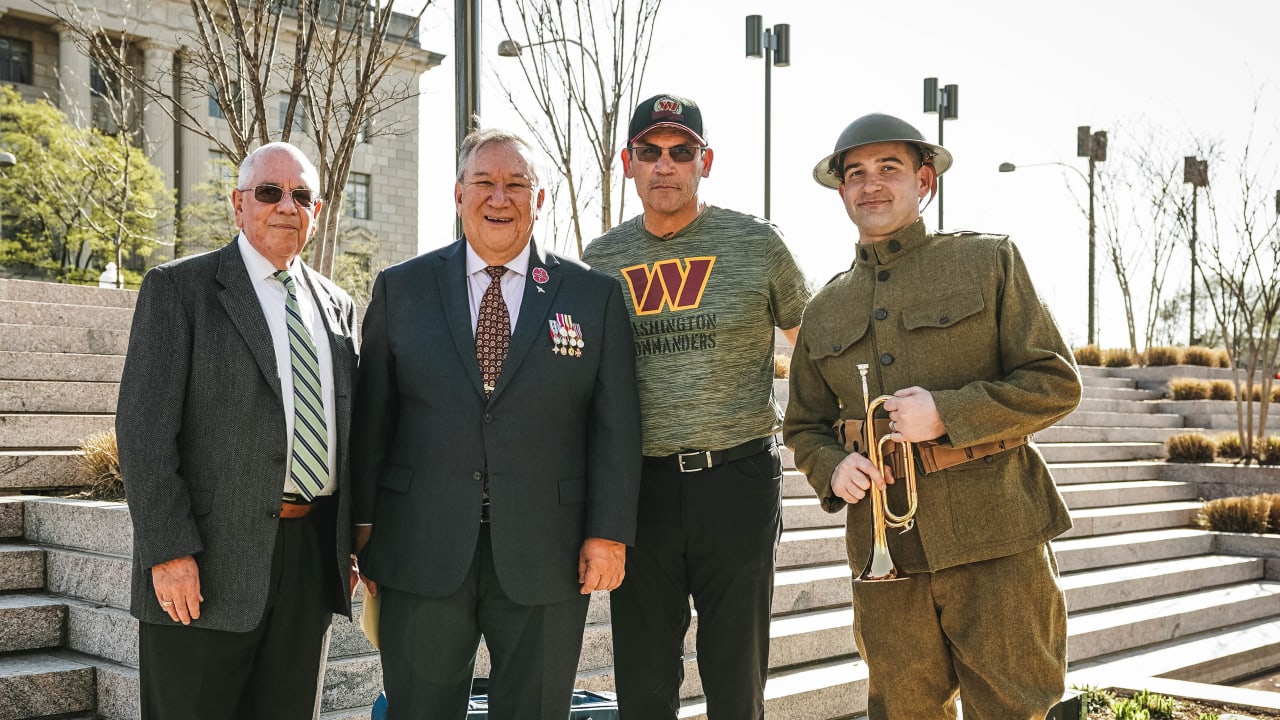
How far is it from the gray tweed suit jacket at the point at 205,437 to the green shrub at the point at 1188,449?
13.6 metres

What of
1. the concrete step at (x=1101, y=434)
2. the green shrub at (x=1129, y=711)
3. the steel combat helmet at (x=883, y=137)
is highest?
the steel combat helmet at (x=883, y=137)

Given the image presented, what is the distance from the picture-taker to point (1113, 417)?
15.6 meters

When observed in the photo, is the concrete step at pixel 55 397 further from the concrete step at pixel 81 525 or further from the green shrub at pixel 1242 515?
the green shrub at pixel 1242 515

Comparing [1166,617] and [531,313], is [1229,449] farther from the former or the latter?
[531,313]

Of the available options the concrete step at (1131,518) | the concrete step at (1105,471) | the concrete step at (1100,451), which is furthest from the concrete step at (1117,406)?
the concrete step at (1131,518)

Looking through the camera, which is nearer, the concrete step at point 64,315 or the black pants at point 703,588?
the black pants at point 703,588

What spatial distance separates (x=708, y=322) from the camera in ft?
12.6

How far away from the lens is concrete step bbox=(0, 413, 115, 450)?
682 cm

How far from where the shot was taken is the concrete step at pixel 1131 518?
10.2 m

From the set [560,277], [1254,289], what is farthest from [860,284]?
[1254,289]

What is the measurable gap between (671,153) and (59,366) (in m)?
5.88

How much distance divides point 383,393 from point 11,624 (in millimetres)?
2892

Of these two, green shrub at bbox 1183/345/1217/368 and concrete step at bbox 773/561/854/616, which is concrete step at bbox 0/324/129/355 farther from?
green shrub at bbox 1183/345/1217/368

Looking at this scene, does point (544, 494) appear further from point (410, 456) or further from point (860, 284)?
point (860, 284)
